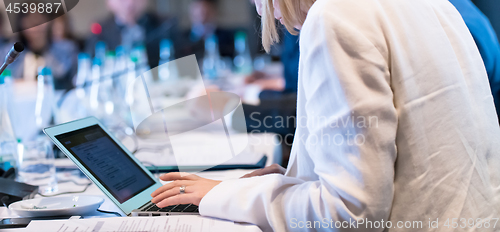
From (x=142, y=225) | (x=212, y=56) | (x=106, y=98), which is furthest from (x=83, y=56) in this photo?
(x=142, y=225)

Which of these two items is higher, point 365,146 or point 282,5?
point 282,5

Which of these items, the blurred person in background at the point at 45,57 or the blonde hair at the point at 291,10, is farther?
the blurred person in background at the point at 45,57

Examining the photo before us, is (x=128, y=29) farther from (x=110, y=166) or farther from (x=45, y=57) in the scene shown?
(x=110, y=166)

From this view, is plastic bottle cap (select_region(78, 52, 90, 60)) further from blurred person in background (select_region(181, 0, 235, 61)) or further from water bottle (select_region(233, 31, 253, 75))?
water bottle (select_region(233, 31, 253, 75))

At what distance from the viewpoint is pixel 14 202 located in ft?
2.45

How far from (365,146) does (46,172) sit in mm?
910

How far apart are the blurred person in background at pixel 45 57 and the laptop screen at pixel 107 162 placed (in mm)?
1788

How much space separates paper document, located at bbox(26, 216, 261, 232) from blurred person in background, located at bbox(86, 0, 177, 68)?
224 centimetres

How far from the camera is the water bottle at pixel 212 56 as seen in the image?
2.85 m

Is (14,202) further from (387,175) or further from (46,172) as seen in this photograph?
(387,175)

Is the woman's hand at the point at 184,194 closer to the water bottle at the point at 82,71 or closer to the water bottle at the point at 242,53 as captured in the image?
the water bottle at the point at 82,71

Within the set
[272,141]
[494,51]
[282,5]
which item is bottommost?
[272,141]

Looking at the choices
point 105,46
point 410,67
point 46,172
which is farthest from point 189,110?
point 105,46

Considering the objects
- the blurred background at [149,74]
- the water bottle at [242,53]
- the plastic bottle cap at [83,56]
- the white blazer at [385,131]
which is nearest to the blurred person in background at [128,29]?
the blurred background at [149,74]
